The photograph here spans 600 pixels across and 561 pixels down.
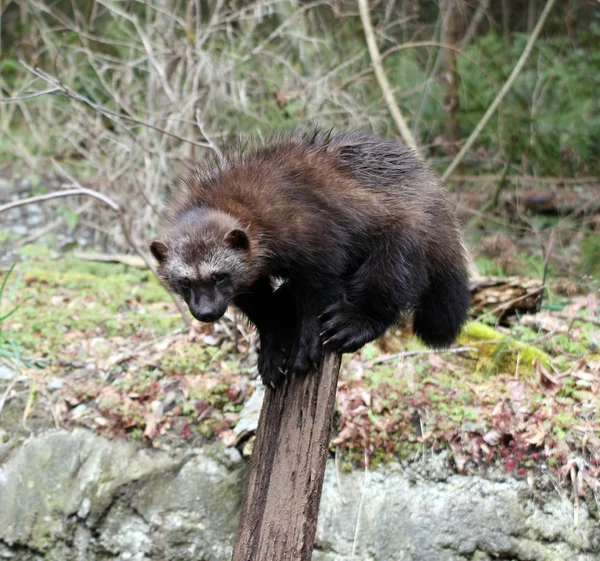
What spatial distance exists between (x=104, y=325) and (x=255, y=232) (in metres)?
3.26

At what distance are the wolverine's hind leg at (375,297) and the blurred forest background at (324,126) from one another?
4.59 ft

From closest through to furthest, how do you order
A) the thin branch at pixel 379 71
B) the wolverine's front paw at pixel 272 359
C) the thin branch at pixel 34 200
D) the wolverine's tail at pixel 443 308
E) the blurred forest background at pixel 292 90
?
the wolverine's front paw at pixel 272 359
the wolverine's tail at pixel 443 308
the thin branch at pixel 34 200
the thin branch at pixel 379 71
the blurred forest background at pixel 292 90

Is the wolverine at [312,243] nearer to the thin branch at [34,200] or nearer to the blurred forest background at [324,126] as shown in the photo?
the blurred forest background at [324,126]

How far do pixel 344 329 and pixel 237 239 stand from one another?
0.68 metres

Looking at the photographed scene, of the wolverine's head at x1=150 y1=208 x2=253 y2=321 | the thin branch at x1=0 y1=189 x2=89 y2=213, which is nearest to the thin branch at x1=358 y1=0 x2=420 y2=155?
the thin branch at x1=0 y1=189 x2=89 y2=213

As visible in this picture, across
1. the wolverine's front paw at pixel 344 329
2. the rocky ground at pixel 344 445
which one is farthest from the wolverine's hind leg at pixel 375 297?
the rocky ground at pixel 344 445

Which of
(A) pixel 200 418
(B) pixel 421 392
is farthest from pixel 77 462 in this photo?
(B) pixel 421 392

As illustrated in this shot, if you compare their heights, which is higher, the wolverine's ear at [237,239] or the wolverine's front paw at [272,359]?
the wolverine's ear at [237,239]

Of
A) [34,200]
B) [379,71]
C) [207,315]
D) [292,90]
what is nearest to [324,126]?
[292,90]

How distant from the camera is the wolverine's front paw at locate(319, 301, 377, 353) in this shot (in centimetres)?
334

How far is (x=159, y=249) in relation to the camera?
3.38 m

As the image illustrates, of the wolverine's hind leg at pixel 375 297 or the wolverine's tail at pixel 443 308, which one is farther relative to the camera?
the wolverine's tail at pixel 443 308

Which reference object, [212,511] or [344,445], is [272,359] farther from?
[212,511]

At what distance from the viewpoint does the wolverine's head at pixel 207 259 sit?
3.24m
